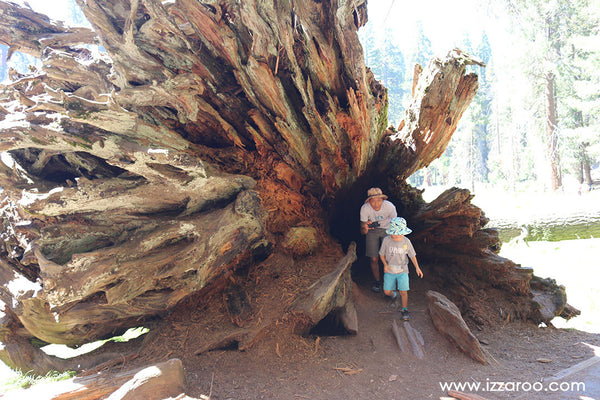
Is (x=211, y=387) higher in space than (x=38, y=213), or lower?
lower

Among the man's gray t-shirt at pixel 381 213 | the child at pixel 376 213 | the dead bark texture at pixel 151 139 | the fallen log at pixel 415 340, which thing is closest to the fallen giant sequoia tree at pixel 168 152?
the dead bark texture at pixel 151 139

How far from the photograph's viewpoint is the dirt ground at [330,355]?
3293 mm

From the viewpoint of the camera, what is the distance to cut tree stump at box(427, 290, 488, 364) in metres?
3.91

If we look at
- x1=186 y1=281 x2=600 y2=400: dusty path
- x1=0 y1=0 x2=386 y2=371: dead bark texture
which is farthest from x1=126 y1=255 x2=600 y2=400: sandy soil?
x1=0 y1=0 x2=386 y2=371: dead bark texture

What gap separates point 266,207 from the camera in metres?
4.67

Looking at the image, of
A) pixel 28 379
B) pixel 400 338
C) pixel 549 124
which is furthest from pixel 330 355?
pixel 549 124

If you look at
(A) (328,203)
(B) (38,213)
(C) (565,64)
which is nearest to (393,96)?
(C) (565,64)

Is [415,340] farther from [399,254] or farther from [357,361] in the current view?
[399,254]

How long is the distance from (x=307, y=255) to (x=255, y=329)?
154cm

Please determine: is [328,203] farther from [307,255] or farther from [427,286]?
[427,286]

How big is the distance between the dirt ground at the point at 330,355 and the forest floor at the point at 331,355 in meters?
0.01

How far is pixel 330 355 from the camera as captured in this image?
387 cm

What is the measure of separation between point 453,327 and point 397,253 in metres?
1.17

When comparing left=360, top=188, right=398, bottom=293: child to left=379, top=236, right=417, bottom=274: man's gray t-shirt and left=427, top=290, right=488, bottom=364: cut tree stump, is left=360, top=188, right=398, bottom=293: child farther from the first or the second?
left=427, top=290, right=488, bottom=364: cut tree stump
